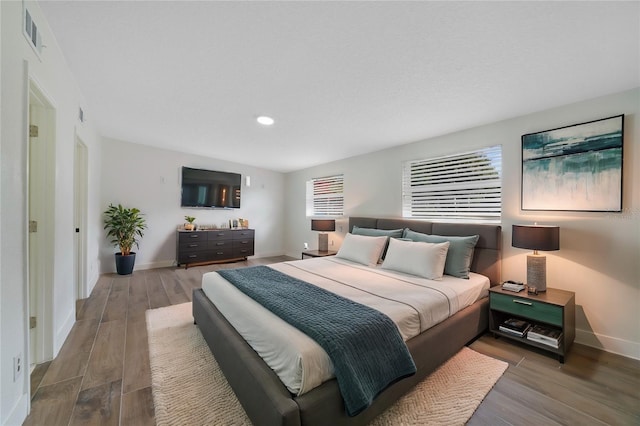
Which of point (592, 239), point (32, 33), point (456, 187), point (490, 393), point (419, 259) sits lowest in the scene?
point (490, 393)

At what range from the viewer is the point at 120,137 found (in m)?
4.64

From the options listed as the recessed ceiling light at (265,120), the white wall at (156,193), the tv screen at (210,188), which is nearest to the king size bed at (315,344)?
the recessed ceiling light at (265,120)

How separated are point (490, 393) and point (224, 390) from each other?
1830 mm

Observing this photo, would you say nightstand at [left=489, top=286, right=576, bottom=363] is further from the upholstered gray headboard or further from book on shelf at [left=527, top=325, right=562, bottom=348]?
the upholstered gray headboard

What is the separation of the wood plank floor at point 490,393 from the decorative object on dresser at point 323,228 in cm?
292

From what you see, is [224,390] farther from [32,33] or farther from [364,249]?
[32,33]

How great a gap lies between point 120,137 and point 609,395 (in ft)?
22.5

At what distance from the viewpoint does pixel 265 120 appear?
132 inches

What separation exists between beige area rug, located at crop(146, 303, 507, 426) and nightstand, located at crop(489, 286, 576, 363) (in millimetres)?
490

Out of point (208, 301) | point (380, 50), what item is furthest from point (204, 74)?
point (208, 301)

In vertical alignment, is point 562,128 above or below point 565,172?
above

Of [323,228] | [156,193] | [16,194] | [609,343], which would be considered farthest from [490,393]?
[156,193]

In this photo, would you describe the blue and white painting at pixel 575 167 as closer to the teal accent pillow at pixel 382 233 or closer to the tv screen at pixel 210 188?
the teal accent pillow at pixel 382 233

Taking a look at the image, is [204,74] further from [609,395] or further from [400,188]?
[609,395]
